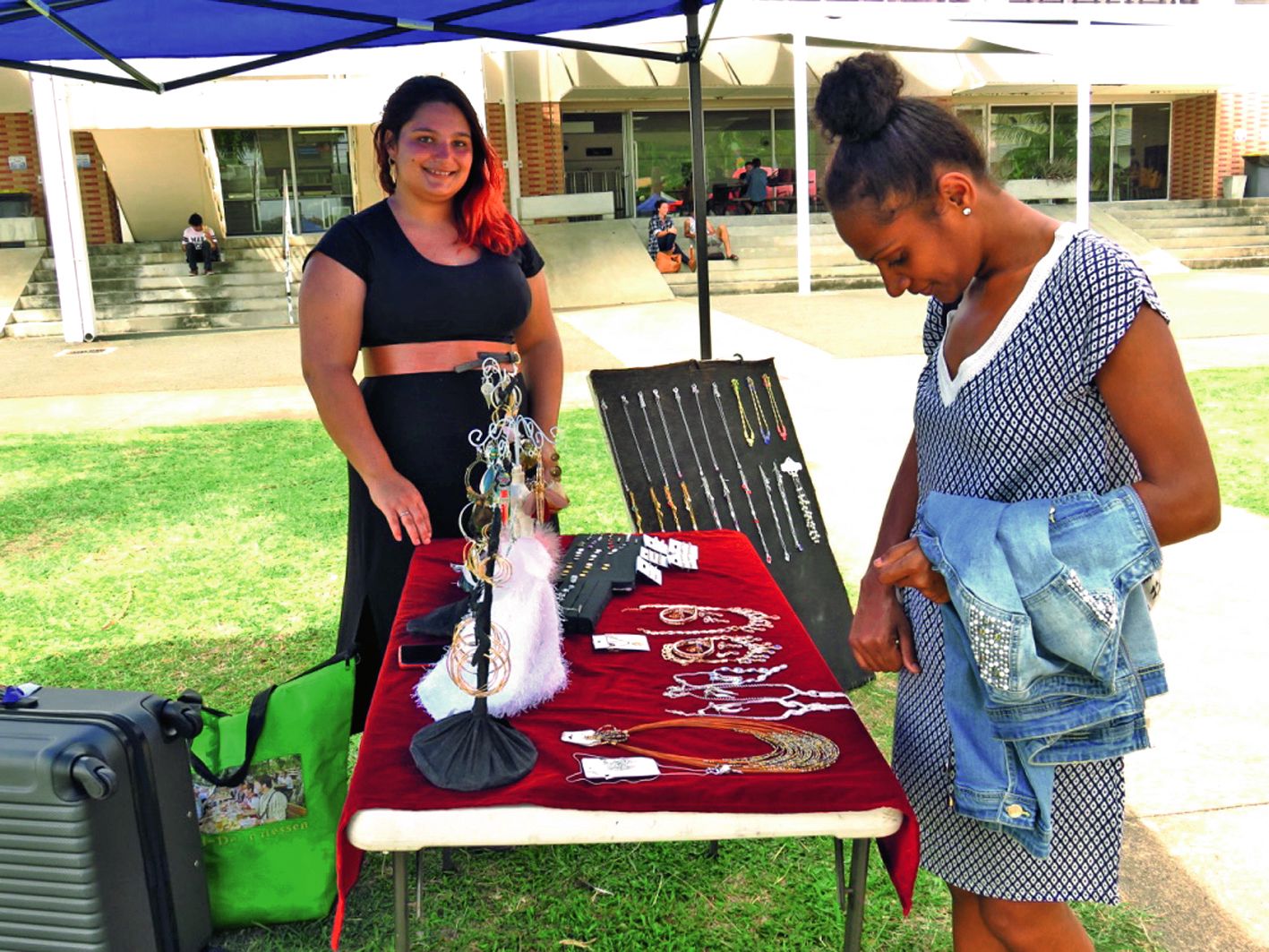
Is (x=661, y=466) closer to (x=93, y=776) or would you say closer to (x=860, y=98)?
(x=93, y=776)

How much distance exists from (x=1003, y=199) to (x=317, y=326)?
1601 mm

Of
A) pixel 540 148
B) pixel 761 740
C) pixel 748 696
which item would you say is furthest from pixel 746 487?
pixel 540 148

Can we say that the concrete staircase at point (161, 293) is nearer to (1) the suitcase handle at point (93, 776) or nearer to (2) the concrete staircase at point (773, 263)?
(2) the concrete staircase at point (773, 263)

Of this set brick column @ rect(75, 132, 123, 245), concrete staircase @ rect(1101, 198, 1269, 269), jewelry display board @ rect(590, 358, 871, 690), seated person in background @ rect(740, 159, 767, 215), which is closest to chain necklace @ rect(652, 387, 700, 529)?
jewelry display board @ rect(590, 358, 871, 690)

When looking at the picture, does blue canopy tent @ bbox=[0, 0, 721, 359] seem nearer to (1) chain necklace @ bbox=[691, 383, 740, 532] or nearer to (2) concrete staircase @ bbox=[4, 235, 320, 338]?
(1) chain necklace @ bbox=[691, 383, 740, 532]

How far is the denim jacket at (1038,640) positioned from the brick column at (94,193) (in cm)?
2043

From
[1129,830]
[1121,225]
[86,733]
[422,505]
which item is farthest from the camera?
[1121,225]

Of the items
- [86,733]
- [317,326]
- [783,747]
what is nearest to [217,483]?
[317,326]

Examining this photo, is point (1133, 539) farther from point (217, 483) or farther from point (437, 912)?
point (217, 483)

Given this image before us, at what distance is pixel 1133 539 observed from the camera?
1.41 metres

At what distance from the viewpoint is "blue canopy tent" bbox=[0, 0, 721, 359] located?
3.62 metres

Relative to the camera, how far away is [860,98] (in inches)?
59.6

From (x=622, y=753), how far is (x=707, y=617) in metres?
0.64

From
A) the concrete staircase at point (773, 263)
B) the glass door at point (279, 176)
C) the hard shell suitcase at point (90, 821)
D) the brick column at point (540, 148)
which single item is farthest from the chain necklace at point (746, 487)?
the glass door at point (279, 176)
